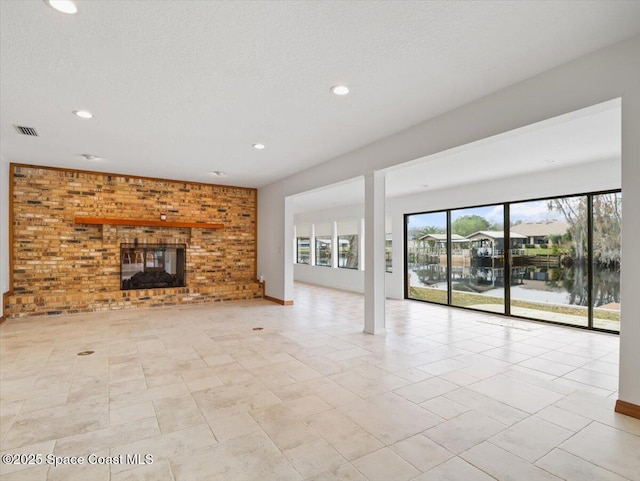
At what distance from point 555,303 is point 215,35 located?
6.57 m

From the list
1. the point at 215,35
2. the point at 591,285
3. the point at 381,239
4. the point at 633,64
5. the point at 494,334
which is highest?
the point at 215,35

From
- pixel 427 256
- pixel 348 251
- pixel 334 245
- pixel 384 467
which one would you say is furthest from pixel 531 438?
pixel 334 245

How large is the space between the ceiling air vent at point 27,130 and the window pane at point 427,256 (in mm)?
7387

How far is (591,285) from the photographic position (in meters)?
5.65

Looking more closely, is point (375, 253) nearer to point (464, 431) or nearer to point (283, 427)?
point (464, 431)

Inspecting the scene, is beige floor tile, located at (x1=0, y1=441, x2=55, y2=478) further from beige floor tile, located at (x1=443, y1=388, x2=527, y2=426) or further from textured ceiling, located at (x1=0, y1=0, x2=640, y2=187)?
beige floor tile, located at (x1=443, y1=388, x2=527, y2=426)

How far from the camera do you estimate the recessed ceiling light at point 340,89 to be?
3.28 m

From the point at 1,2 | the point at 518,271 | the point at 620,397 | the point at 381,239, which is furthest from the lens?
the point at 518,271

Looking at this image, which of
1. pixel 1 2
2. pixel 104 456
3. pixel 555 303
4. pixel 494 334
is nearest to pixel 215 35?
pixel 1 2

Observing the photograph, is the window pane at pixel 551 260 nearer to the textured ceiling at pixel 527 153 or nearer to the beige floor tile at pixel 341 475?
the textured ceiling at pixel 527 153

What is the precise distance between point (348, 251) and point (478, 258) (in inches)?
170

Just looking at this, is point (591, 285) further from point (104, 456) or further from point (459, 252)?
point (104, 456)

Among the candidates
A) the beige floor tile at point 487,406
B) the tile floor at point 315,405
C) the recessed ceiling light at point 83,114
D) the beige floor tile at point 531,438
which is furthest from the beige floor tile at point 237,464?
the recessed ceiling light at point 83,114

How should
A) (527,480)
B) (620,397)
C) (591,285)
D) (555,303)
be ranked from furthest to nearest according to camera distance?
(555,303), (591,285), (620,397), (527,480)
